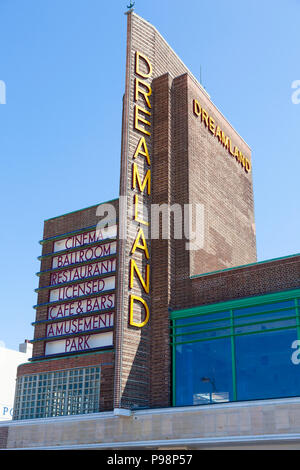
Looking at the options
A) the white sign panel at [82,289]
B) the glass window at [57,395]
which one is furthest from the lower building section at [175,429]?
the white sign panel at [82,289]

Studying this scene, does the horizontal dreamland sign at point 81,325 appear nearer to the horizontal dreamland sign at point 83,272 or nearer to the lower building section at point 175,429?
the horizontal dreamland sign at point 83,272

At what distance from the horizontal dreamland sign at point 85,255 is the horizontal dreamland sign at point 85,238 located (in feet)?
1.19

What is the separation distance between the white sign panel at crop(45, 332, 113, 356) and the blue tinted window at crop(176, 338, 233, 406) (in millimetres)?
3874

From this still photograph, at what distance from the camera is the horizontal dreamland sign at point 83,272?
96.0ft

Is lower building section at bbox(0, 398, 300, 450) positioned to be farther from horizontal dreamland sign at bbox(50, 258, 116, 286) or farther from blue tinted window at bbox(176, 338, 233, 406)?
horizontal dreamland sign at bbox(50, 258, 116, 286)

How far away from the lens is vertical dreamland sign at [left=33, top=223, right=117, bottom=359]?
2823cm

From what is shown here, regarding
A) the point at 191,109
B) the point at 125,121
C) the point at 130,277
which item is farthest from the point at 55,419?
the point at 191,109

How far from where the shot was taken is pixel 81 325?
28734 millimetres

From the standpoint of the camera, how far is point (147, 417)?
23156 mm

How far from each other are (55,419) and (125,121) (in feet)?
43.7

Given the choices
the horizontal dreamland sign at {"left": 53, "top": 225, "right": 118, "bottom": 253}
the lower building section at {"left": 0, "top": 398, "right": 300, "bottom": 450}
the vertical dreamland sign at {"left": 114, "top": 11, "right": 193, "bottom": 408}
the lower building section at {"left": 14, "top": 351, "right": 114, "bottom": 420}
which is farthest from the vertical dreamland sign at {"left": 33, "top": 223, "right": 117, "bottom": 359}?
the lower building section at {"left": 0, "top": 398, "right": 300, "bottom": 450}

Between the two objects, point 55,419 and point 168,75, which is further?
point 168,75

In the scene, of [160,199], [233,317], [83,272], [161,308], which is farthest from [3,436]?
[160,199]

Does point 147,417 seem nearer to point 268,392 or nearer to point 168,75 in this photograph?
point 268,392
